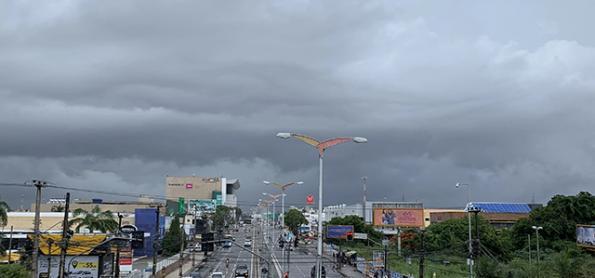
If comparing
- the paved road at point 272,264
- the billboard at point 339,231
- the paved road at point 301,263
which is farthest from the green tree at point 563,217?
the billboard at point 339,231

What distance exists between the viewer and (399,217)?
513ft

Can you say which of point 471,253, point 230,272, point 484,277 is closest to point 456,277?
point 484,277

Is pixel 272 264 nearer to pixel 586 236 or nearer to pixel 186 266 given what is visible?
pixel 186 266

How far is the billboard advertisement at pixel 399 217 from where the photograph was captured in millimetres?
155250

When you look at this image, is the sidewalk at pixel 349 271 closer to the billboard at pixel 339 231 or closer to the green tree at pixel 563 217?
the green tree at pixel 563 217

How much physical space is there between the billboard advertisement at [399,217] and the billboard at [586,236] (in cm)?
7128

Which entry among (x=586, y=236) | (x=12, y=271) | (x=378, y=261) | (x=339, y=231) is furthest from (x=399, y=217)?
(x=12, y=271)

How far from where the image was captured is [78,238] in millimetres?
68938

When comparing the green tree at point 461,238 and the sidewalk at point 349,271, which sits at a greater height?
the green tree at point 461,238

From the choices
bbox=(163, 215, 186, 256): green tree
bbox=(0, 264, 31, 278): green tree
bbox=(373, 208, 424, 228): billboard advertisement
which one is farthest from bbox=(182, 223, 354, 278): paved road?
bbox=(0, 264, 31, 278): green tree

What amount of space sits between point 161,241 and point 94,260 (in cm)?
4758

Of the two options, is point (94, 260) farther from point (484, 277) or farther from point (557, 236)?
point (557, 236)

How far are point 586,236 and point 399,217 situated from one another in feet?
249

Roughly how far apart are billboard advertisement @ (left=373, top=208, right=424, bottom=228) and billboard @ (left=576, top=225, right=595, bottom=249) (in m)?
71.3
